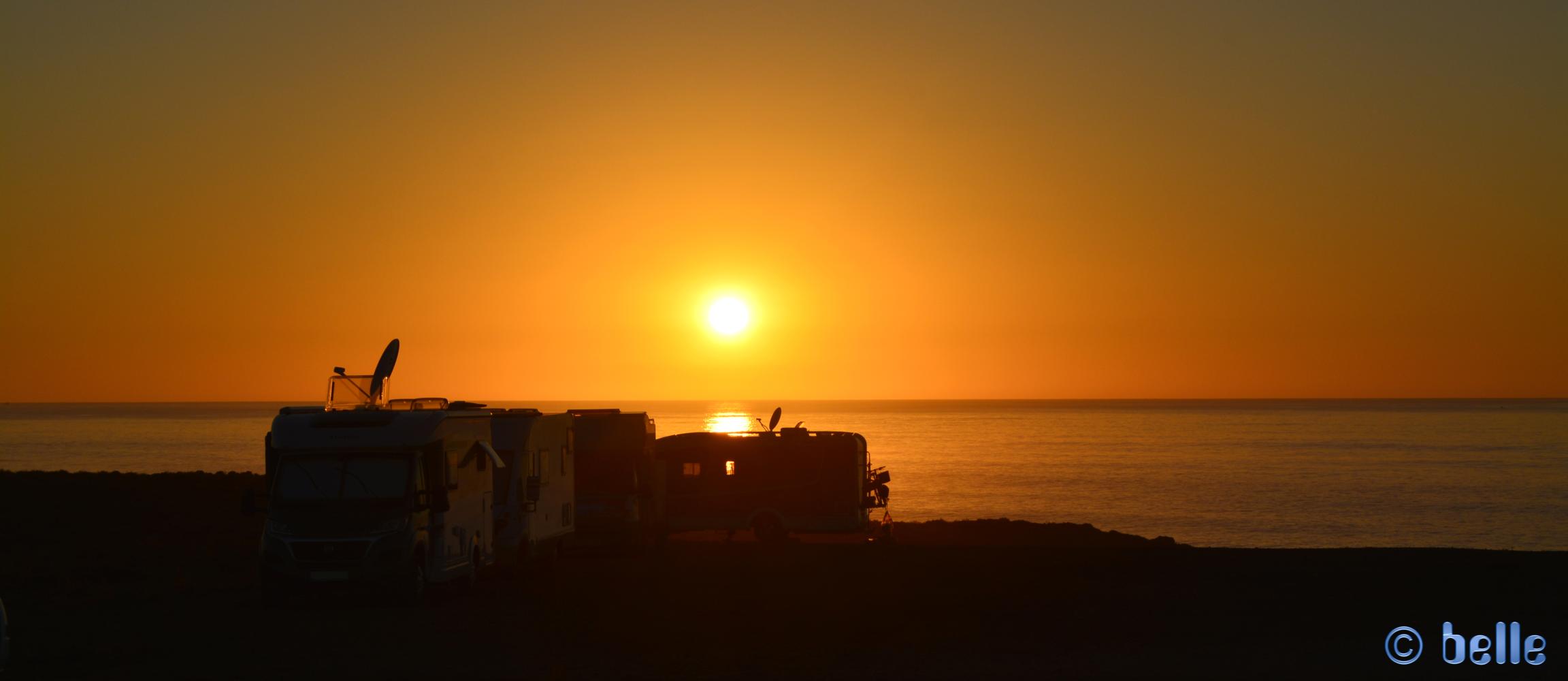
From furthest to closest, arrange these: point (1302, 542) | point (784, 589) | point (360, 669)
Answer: point (1302, 542) → point (784, 589) → point (360, 669)

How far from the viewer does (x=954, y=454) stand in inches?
4943

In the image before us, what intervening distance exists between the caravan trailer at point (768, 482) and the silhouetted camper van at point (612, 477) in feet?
13.8

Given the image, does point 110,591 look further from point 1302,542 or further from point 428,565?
point 1302,542

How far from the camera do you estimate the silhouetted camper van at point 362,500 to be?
2005 cm

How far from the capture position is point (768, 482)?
35.6 metres

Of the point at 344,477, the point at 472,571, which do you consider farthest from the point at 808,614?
the point at 344,477

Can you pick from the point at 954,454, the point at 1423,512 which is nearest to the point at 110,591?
the point at 1423,512

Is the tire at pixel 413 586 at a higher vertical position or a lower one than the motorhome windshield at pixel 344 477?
lower

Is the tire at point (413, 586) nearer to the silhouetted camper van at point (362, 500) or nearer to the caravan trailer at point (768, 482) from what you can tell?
the silhouetted camper van at point (362, 500)

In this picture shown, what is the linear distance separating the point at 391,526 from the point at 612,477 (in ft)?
34.8

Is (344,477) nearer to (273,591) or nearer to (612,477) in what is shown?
(273,591)

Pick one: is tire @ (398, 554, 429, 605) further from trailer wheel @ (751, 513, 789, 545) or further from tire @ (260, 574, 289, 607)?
trailer wheel @ (751, 513, 789, 545)

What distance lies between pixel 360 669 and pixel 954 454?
372 ft

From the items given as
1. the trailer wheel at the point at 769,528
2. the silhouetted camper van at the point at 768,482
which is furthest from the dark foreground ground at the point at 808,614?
the trailer wheel at the point at 769,528
